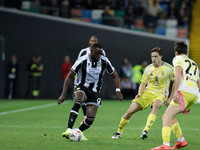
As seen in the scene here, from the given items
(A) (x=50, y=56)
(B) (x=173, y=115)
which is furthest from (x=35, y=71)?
(B) (x=173, y=115)

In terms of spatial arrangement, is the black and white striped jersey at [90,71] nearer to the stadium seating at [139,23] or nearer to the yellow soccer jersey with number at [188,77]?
the yellow soccer jersey with number at [188,77]

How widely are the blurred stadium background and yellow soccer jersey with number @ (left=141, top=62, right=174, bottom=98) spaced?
1392 centimetres

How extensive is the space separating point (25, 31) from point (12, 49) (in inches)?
45.0

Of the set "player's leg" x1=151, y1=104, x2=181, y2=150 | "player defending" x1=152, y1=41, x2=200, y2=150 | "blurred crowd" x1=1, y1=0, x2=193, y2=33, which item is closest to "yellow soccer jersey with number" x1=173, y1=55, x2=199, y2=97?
"player defending" x1=152, y1=41, x2=200, y2=150

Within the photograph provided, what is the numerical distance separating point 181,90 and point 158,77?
2250mm

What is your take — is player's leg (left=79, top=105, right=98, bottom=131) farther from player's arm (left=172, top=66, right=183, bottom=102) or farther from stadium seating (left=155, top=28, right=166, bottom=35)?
stadium seating (left=155, top=28, right=166, bottom=35)

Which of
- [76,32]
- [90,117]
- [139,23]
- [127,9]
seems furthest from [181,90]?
[76,32]

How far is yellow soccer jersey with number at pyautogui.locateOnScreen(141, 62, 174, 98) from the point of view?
10227 millimetres

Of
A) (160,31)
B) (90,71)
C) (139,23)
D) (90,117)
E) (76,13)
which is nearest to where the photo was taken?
(90,117)

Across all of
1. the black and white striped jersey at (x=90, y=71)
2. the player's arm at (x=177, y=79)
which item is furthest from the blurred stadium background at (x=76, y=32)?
the player's arm at (x=177, y=79)

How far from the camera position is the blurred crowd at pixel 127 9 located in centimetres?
2384

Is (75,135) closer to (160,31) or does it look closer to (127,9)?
(160,31)

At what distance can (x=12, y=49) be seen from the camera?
25312 mm

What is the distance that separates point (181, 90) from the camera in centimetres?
800
